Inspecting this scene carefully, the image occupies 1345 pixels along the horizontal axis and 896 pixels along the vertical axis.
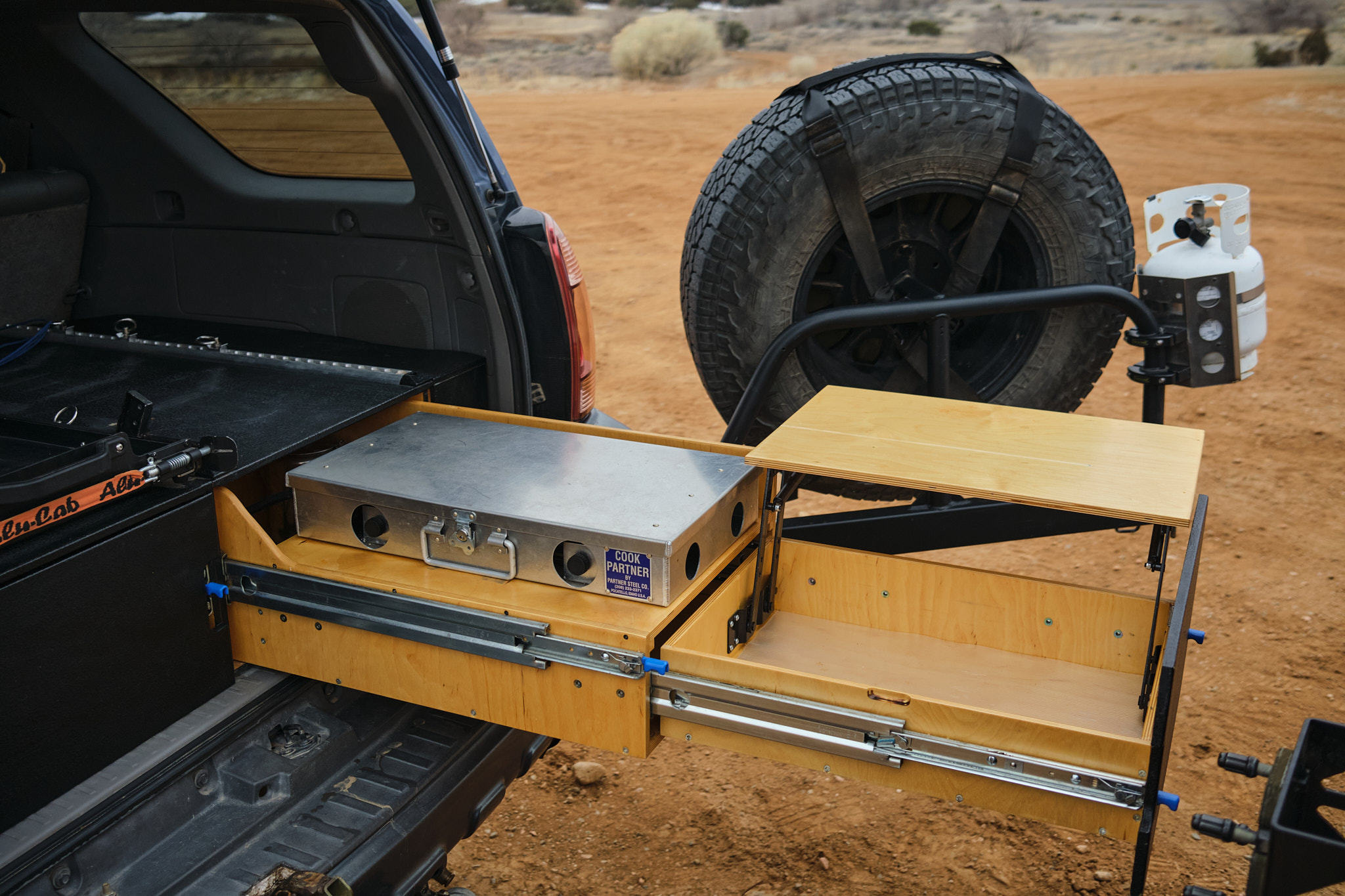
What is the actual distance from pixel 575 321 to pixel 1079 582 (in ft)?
9.23

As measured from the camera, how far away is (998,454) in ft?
7.59

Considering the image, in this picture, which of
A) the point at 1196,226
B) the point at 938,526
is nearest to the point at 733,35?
the point at 1196,226

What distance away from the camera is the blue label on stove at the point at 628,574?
2.12 meters

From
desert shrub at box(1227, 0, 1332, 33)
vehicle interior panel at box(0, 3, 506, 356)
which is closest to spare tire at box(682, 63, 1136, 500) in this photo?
vehicle interior panel at box(0, 3, 506, 356)

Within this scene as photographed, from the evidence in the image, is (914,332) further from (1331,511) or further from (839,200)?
(1331,511)

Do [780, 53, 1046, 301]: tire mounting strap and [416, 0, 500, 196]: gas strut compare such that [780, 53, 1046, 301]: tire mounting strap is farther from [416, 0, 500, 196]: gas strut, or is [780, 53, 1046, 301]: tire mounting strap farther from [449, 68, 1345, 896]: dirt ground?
[449, 68, 1345, 896]: dirt ground

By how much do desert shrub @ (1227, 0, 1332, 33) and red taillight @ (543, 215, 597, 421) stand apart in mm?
23283

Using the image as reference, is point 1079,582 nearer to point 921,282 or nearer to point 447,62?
point 921,282

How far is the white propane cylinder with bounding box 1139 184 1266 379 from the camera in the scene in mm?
3146

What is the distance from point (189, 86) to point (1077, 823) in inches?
117

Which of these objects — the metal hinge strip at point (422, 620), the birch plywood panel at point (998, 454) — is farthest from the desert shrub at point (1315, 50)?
the metal hinge strip at point (422, 620)

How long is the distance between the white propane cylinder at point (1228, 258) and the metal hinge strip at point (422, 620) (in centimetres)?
209

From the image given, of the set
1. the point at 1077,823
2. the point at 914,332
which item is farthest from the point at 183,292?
the point at 1077,823

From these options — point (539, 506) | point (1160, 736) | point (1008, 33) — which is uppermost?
point (1008, 33)
